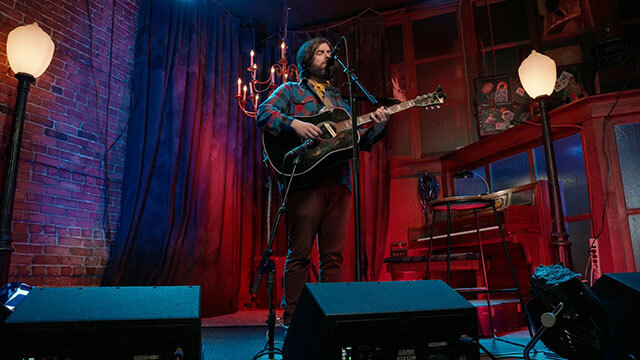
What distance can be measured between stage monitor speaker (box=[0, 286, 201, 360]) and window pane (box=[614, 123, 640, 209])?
3305 mm

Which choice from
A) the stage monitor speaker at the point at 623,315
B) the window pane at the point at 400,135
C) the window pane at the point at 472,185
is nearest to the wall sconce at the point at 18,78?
the stage monitor speaker at the point at 623,315

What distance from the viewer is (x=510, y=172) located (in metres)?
4.32

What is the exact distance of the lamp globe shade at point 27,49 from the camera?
263cm

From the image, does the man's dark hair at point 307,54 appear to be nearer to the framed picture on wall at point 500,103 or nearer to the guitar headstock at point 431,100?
the guitar headstock at point 431,100

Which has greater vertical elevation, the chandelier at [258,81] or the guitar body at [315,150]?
Answer: the chandelier at [258,81]

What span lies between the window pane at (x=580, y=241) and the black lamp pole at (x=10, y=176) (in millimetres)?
3775

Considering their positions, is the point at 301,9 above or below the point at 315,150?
above

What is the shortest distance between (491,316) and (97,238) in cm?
277

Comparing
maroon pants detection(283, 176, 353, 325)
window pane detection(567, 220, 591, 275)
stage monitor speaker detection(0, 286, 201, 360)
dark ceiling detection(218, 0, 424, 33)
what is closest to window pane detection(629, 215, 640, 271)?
window pane detection(567, 220, 591, 275)

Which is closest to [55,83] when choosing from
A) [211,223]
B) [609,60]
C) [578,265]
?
[211,223]

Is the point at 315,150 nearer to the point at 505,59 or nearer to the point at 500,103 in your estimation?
the point at 500,103

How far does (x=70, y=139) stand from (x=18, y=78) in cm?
62

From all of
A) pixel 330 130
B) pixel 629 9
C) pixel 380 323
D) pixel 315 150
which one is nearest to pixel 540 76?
pixel 330 130

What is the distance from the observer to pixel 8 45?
2.69 meters
